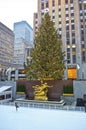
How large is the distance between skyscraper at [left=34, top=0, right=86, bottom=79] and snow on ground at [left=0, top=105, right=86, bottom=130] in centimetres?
3545

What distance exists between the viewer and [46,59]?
91.1 feet

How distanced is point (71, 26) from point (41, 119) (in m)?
45.7

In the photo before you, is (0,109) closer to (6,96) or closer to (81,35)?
(6,96)

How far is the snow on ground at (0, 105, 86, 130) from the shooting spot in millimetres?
16078

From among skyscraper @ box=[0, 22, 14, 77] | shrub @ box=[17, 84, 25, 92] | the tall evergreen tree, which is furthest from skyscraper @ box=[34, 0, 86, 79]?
skyscraper @ box=[0, 22, 14, 77]

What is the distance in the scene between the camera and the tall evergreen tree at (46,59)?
27562 millimetres

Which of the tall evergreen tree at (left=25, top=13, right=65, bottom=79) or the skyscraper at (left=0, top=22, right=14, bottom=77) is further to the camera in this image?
the skyscraper at (left=0, top=22, right=14, bottom=77)

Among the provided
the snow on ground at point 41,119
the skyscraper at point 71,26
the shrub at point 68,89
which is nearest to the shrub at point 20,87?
the shrub at point 68,89

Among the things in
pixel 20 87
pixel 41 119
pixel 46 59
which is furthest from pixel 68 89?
pixel 41 119

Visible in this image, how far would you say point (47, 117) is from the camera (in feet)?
57.6

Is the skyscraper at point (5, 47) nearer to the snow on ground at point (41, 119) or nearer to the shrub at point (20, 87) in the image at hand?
the shrub at point (20, 87)

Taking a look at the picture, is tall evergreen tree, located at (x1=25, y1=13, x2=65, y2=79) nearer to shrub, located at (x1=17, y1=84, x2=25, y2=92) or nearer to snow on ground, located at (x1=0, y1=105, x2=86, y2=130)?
shrub, located at (x1=17, y1=84, x2=25, y2=92)

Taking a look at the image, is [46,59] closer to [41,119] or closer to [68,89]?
[68,89]

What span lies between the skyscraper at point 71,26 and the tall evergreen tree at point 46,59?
82.2 feet
